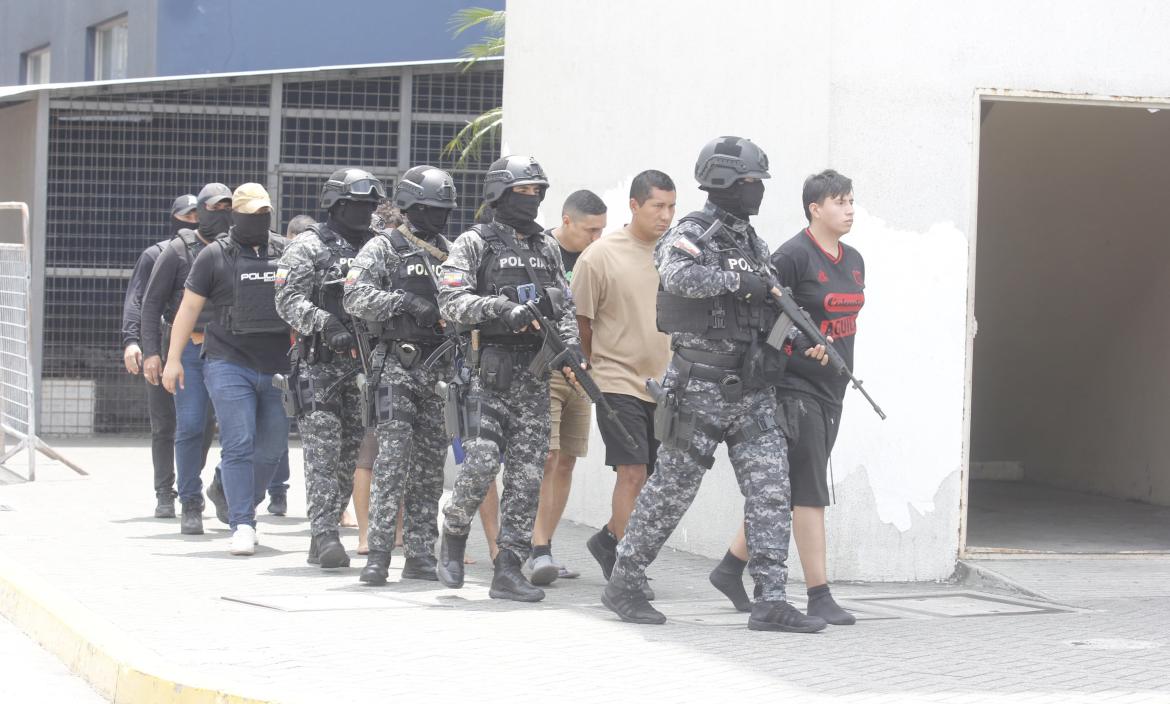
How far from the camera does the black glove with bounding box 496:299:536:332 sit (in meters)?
6.91

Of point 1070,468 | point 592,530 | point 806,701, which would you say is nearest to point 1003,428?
point 1070,468

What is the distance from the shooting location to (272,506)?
34.7 feet

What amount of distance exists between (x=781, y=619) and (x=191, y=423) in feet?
14.2

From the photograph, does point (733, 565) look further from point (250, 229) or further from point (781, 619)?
point (250, 229)

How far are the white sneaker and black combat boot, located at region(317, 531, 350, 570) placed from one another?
0.65 meters

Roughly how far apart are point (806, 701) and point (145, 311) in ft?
18.4

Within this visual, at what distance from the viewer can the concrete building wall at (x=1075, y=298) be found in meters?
11.2

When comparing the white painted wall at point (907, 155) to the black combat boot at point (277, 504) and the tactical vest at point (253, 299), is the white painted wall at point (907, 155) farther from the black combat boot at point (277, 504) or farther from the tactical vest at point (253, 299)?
the black combat boot at point (277, 504)

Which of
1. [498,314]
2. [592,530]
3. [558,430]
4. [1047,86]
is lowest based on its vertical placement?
[592,530]

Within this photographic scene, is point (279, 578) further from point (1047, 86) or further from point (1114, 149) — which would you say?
point (1114, 149)

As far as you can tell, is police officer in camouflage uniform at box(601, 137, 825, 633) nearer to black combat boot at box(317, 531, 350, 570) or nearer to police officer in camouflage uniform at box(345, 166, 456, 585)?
police officer in camouflage uniform at box(345, 166, 456, 585)

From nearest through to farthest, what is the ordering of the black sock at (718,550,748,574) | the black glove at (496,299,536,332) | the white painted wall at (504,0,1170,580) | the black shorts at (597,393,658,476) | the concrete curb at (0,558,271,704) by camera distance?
the concrete curb at (0,558,271,704)
the black glove at (496,299,536,332)
the black sock at (718,550,748,574)
the black shorts at (597,393,658,476)
the white painted wall at (504,0,1170,580)

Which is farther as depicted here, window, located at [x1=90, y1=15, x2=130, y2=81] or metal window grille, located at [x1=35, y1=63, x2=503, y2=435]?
window, located at [x1=90, y1=15, x2=130, y2=81]

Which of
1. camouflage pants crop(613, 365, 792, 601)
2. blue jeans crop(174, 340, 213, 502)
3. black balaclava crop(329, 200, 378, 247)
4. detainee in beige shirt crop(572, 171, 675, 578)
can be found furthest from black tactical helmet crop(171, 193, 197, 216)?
camouflage pants crop(613, 365, 792, 601)
